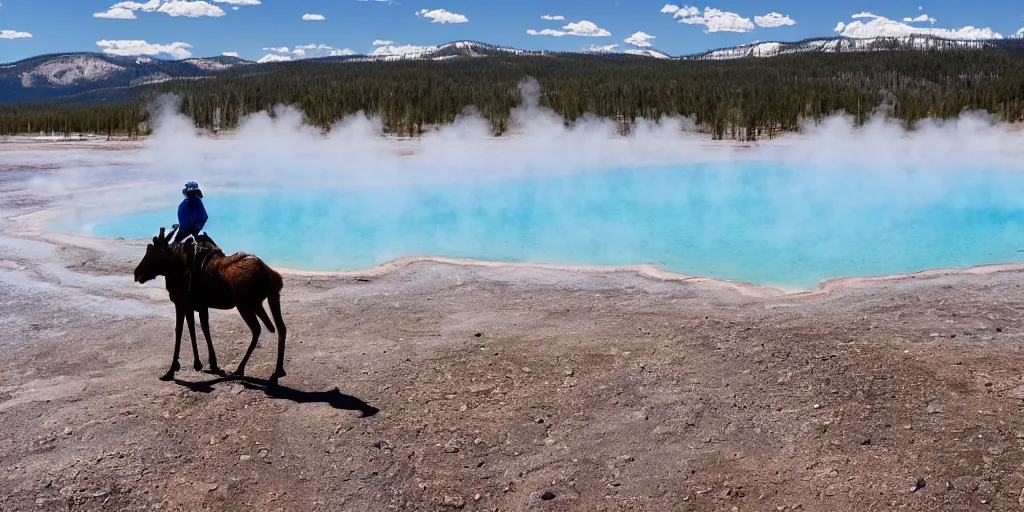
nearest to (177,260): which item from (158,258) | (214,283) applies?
(158,258)

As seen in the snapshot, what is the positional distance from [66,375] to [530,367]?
13.3 ft

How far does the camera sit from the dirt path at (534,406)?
5.07m

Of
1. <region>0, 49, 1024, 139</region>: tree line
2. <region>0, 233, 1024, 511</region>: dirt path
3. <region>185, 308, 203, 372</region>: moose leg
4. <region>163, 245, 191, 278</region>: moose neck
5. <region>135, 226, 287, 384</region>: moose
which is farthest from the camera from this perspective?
<region>0, 49, 1024, 139</region>: tree line

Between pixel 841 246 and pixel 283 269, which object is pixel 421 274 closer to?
pixel 283 269

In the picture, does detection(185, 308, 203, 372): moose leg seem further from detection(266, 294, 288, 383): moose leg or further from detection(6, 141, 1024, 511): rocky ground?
detection(266, 294, 288, 383): moose leg

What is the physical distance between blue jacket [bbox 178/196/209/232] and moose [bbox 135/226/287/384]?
0.36 m

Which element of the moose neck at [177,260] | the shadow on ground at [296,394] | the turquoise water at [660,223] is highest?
the moose neck at [177,260]

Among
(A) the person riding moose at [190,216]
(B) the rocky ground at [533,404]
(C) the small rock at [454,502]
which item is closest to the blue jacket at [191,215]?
(A) the person riding moose at [190,216]

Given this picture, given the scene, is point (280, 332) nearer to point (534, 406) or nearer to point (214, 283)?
point (214, 283)

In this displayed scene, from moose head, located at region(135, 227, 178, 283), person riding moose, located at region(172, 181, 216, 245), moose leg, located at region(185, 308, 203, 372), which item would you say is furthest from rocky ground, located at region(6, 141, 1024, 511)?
person riding moose, located at region(172, 181, 216, 245)

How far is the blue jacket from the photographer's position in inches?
288

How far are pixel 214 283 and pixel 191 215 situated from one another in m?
0.96

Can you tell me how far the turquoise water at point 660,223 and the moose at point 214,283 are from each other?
5966 millimetres

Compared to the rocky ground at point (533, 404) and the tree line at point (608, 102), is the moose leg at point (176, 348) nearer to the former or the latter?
the rocky ground at point (533, 404)
